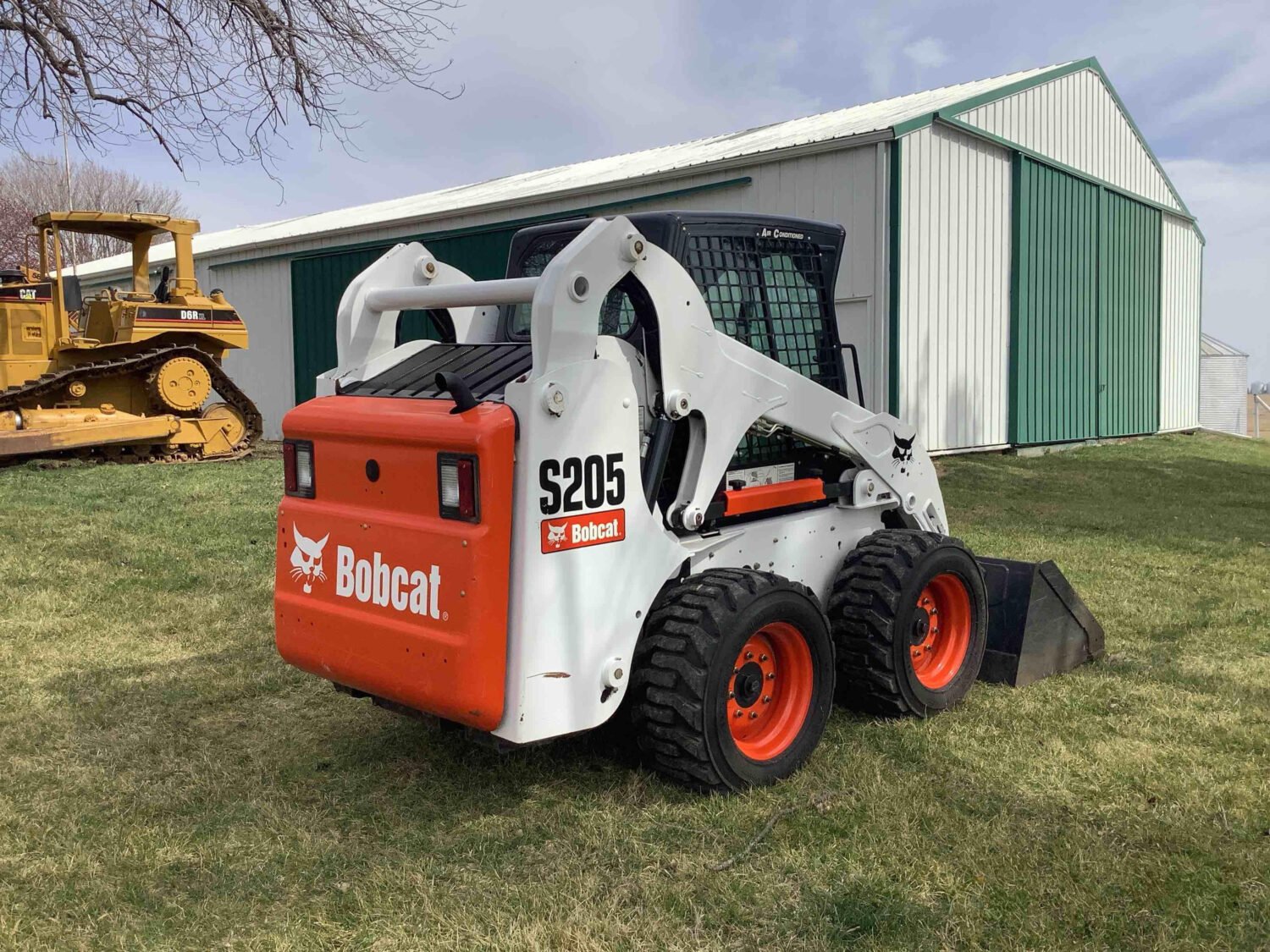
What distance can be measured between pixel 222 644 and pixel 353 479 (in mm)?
2821

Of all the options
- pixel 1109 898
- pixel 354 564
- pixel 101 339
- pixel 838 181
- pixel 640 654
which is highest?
pixel 838 181

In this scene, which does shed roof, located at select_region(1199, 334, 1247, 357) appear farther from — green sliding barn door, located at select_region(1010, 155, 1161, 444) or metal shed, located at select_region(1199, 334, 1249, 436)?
green sliding barn door, located at select_region(1010, 155, 1161, 444)

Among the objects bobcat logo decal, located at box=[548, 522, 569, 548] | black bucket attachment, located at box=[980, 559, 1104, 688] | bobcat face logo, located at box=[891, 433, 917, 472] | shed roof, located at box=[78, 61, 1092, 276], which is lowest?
black bucket attachment, located at box=[980, 559, 1104, 688]

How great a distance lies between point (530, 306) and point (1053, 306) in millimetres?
14312

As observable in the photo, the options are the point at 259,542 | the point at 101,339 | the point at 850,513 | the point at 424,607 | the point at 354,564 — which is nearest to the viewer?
the point at 424,607

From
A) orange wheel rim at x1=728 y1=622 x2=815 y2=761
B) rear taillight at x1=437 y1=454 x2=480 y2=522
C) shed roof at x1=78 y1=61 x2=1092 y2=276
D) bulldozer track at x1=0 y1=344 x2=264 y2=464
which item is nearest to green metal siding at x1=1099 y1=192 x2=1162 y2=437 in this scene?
shed roof at x1=78 y1=61 x2=1092 y2=276

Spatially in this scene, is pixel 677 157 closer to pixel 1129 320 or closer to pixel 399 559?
pixel 1129 320

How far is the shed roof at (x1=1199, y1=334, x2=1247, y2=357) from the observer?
85.6 ft

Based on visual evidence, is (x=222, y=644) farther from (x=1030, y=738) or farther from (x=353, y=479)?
(x=1030, y=738)

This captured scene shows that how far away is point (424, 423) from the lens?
3.58 meters

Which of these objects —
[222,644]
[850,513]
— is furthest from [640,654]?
[222,644]

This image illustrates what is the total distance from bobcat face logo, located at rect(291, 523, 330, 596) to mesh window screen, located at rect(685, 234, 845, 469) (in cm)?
168

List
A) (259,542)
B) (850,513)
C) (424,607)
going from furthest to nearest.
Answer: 1. (259,542)
2. (850,513)
3. (424,607)

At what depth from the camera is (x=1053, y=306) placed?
56.2 feet
